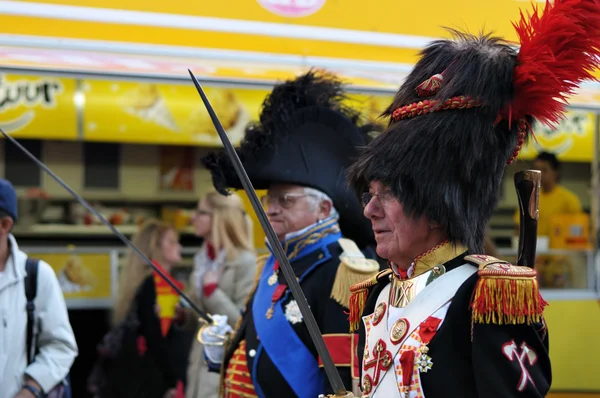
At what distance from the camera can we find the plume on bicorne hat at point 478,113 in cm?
196

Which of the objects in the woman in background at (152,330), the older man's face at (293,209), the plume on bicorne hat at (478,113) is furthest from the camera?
the woman in background at (152,330)

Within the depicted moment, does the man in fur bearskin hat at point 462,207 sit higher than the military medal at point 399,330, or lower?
higher

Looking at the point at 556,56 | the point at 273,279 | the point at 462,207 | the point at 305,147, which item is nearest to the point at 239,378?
the point at 273,279

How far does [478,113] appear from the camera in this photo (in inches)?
79.5

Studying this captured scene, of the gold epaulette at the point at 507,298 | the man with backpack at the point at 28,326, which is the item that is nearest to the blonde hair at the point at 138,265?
the man with backpack at the point at 28,326

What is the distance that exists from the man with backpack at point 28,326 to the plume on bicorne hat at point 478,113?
2090mm

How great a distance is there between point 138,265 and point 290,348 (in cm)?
259

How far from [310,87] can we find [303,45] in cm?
57

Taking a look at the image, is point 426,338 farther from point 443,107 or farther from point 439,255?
point 443,107

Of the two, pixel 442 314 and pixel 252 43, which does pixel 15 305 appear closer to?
pixel 252 43

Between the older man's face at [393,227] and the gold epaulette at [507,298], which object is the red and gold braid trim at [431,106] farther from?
the gold epaulette at [507,298]

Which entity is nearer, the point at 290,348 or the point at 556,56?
the point at 556,56

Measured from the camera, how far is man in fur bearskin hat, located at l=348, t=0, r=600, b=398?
6.17 ft

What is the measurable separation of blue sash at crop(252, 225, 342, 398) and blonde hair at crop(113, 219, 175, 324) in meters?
2.24
